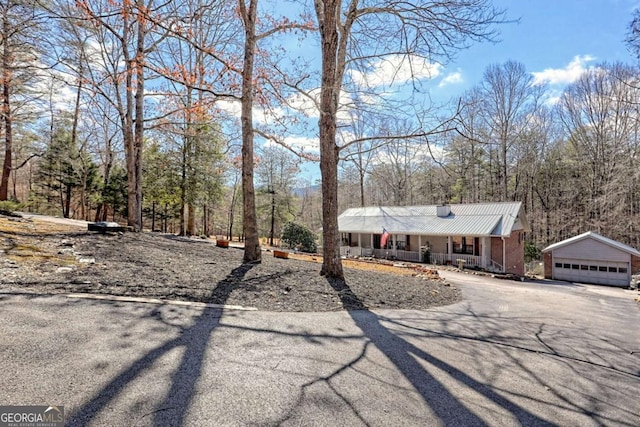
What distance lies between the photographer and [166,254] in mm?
6840

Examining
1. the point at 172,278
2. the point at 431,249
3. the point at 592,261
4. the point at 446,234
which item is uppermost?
the point at 446,234

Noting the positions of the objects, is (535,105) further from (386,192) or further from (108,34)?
(108,34)

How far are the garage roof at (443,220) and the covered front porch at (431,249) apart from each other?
29.4 inches

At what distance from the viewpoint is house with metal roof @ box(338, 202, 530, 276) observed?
1789cm

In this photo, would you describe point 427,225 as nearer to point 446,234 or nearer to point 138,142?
point 446,234

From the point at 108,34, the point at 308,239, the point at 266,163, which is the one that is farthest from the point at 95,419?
the point at 266,163

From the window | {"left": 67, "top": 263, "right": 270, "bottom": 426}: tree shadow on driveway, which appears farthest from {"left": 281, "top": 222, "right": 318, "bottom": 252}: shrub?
{"left": 67, "top": 263, "right": 270, "bottom": 426}: tree shadow on driveway

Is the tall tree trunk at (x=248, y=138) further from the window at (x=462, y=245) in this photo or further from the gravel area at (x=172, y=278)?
the window at (x=462, y=245)

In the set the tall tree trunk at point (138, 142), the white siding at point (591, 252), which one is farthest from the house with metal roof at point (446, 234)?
the tall tree trunk at point (138, 142)

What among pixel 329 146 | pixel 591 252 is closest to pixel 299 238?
pixel 329 146

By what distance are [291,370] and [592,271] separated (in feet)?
69.4

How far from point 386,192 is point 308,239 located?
18.9 meters

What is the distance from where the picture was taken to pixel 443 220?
20422 mm

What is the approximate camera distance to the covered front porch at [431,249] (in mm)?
18141
